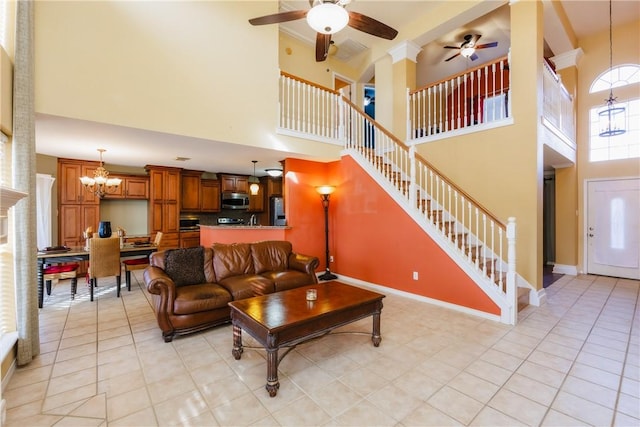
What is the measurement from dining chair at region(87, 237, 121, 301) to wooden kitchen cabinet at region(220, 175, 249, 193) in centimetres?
389

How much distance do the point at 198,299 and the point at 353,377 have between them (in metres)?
1.88

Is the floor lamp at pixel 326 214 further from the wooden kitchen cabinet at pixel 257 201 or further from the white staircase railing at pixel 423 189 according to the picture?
the wooden kitchen cabinet at pixel 257 201

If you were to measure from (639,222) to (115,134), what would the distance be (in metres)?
9.81

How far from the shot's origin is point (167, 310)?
3.05 meters

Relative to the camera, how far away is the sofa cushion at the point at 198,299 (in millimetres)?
3090

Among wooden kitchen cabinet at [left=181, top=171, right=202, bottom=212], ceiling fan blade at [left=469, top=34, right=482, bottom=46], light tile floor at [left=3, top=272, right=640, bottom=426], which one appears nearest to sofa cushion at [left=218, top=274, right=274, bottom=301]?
light tile floor at [left=3, top=272, right=640, bottom=426]

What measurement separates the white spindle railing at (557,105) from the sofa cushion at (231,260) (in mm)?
5249

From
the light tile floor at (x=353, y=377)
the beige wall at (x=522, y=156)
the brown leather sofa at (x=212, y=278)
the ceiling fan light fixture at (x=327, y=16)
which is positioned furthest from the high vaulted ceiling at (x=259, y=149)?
the light tile floor at (x=353, y=377)

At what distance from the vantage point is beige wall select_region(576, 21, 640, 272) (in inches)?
232

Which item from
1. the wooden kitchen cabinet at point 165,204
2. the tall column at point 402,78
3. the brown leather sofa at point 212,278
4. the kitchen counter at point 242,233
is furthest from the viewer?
the wooden kitchen cabinet at point 165,204

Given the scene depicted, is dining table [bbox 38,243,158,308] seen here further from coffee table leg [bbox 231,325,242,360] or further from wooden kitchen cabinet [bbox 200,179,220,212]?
coffee table leg [bbox 231,325,242,360]

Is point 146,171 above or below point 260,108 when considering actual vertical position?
below

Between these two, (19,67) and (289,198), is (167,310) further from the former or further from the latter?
(289,198)

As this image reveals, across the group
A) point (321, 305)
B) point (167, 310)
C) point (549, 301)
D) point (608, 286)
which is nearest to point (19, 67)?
point (167, 310)
